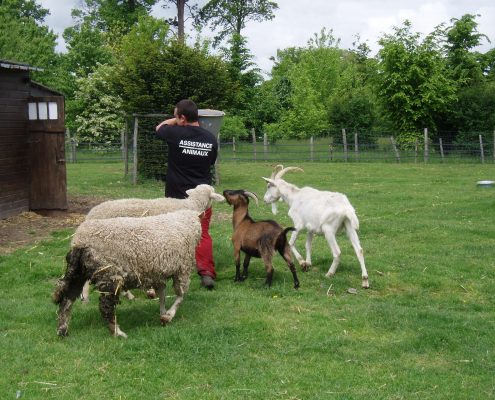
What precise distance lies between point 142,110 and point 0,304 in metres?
12.5

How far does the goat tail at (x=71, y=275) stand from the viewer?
17.9 feet

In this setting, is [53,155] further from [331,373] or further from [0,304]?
[331,373]

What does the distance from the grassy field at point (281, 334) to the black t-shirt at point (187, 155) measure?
1.27 meters

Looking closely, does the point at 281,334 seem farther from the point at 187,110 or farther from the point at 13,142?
the point at 13,142

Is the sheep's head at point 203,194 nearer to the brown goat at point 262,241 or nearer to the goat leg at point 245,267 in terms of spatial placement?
the brown goat at point 262,241

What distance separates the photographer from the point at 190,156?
7.23 m

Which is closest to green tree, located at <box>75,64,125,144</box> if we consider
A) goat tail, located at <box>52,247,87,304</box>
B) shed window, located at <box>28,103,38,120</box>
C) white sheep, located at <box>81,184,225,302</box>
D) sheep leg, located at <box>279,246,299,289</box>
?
shed window, located at <box>28,103,38,120</box>

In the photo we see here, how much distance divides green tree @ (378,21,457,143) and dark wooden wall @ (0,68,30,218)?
73.7ft

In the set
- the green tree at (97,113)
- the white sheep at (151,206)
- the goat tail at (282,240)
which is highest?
the green tree at (97,113)

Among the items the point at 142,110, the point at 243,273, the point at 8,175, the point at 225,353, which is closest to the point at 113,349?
the point at 225,353

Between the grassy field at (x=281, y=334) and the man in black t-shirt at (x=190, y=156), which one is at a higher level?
the man in black t-shirt at (x=190, y=156)

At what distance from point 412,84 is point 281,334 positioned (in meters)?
28.3

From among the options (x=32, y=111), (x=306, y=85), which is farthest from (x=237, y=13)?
(x=32, y=111)

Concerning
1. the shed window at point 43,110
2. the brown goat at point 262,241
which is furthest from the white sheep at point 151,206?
the shed window at point 43,110
